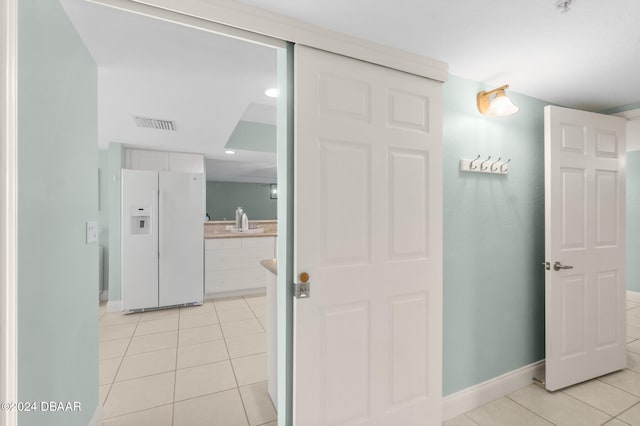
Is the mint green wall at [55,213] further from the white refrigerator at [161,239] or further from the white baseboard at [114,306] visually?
the white baseboard at [114,306]

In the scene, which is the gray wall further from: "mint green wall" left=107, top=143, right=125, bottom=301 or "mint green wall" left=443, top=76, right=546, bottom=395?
"mint green wall" left=443, top=76, right=546, bottom=395

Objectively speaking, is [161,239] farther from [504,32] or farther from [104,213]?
[504,32]

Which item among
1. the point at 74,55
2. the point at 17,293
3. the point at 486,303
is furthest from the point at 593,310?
the point at 74,55

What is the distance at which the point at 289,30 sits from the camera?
4.42ft

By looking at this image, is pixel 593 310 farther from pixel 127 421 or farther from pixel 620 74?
pixel 127 421

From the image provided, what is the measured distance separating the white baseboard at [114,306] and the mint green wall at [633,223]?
740cm

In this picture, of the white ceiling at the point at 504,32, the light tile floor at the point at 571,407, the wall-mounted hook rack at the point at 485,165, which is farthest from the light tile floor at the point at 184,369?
the white ceiling at the point at 504,32

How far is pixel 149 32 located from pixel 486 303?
266cm

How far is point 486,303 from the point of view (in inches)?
80.7

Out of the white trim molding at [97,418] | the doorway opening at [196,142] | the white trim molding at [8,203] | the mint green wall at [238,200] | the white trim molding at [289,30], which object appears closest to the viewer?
the white trim molding at [8,203]

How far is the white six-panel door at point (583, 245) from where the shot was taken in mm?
2100

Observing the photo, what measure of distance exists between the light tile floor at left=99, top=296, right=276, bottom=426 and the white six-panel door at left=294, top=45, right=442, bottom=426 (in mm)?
771

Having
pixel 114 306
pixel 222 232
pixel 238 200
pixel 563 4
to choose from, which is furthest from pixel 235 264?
pixel 238 200

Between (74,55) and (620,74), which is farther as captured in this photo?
(620,74)
